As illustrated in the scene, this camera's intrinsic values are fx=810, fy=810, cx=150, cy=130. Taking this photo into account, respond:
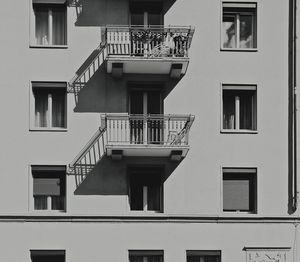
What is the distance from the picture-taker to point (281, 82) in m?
26.5

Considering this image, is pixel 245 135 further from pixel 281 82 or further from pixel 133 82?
pixel 133 82

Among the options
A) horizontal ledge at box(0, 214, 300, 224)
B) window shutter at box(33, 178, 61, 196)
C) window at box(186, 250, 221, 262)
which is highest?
window shutter at box(33, 178, 61, 196)

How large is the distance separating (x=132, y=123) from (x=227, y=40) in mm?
4286

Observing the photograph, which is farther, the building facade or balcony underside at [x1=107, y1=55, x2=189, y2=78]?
the building facade

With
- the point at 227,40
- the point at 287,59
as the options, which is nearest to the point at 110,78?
the point at 227,40

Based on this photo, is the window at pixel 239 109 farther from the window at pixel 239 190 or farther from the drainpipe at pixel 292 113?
the window at pixel 239 190

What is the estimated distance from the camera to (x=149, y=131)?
2595 cm

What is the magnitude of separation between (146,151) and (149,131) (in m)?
0.87

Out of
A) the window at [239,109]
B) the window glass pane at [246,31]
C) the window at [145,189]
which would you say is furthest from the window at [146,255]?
the window glass pane at [246,31]

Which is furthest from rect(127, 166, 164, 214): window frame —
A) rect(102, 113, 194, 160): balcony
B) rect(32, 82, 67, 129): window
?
rect(32, 82, 67, 129): window

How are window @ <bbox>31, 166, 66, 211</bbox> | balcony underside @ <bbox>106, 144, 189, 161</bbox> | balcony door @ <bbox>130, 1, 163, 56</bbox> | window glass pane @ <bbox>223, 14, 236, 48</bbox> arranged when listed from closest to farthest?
1. balcony underside @ <bbox>106, 144, 189, 161</bbox>
2. balcony door @ <bbox>130, 1, 163, 56</bbox>
3. window @ <bbox>31, 166, 66, 211</bbox>
4. window glass pane @ <bbox>223, 14, 236, 48</bbox>

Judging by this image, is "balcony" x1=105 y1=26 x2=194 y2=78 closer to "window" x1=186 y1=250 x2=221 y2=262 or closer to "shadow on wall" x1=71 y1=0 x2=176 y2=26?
"shadow on wall" x1=71 y1=0 x2=176 y2=26

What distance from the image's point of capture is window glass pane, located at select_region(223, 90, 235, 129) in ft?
87.2

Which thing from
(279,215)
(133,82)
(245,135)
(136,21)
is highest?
(136,21)
